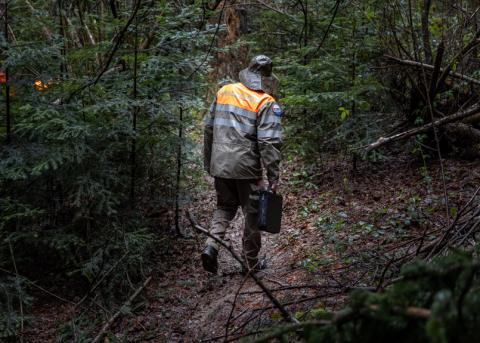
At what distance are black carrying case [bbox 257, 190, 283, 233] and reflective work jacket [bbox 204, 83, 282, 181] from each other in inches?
10.8

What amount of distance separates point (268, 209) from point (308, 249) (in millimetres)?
1168

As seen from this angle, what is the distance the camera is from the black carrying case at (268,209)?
5680mm

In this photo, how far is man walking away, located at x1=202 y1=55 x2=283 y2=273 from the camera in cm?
571

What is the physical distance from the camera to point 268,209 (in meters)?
5.69

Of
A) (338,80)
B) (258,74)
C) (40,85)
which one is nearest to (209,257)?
(258,74)

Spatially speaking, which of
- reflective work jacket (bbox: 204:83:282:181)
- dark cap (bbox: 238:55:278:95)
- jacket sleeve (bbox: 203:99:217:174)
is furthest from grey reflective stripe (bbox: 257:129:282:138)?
jacket sleeve (bbox: 203:99:217:174)

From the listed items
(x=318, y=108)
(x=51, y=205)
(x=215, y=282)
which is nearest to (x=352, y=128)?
(x=318, y=108)

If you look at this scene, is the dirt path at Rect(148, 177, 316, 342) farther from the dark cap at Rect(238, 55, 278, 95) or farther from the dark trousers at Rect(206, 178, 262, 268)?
the dark cap at Rect(238, 55, 278, 95)

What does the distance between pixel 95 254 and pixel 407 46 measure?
238 inches

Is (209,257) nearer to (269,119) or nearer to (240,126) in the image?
(240,126)

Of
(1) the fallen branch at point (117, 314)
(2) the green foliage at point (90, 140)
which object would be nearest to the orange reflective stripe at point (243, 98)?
(2) the green foliage at point (90, 140)

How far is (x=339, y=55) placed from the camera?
8297 millimetres

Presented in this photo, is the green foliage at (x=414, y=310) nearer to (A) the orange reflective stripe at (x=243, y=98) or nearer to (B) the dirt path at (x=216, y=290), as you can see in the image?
(B) the dirt path at (x=216, y=290)

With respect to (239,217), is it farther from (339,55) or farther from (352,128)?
(339,55)
